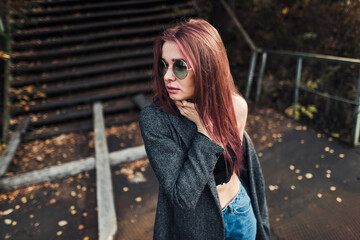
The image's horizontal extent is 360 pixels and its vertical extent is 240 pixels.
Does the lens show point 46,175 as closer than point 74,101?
Yes

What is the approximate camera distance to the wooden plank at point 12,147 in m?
3.60

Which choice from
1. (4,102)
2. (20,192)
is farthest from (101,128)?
(4,102)

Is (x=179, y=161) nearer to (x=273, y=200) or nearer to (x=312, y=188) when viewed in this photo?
(x=273, y=200)

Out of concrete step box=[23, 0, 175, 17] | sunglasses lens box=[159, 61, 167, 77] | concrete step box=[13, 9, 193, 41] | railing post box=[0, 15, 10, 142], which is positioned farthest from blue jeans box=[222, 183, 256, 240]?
concrete step box=[23, 0, 175, 17]

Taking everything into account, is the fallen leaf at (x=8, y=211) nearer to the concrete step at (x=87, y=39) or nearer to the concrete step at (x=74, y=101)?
the concrete step at (x=74, y=101)

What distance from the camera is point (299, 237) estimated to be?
246 cm

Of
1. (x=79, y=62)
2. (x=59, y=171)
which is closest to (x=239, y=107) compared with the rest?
(x=59, y=171)

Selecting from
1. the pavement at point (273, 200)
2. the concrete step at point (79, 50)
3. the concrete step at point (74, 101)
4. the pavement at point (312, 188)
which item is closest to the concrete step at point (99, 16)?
the concrete step at point (79, 50)

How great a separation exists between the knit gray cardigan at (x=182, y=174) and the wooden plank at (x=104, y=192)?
1351mm

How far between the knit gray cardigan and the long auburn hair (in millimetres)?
97

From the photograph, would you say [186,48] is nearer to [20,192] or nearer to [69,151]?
[20,192]

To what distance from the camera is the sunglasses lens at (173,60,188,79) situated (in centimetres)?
115

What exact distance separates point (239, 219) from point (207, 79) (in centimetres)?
89

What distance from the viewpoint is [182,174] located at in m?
1.15
